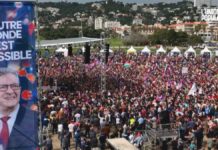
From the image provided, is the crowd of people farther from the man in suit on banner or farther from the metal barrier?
the man in suit on banner

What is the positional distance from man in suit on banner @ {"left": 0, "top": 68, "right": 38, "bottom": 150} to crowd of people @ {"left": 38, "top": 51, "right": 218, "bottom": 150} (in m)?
5.58

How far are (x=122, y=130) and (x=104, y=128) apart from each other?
704mm

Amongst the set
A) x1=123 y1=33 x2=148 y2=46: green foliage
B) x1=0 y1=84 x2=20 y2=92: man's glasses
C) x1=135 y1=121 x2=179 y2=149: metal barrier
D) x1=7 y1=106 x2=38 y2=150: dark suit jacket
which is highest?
x1=0 y1=84 x2=20 y2=92: man's glasses

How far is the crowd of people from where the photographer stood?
15.6 m

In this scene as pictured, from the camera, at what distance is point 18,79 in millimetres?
8914

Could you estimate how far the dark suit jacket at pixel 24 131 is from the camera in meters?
8.93

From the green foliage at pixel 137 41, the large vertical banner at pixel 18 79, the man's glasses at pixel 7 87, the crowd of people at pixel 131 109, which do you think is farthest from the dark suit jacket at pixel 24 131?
the green foliage at pixel 137 41

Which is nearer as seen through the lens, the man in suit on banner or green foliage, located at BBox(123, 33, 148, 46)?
the man in suit on banner

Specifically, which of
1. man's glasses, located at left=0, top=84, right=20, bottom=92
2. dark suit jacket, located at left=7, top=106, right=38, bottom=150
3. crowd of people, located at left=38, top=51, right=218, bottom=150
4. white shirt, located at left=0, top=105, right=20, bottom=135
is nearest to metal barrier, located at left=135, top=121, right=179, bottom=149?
crowd of people, located at left=38, top=51, right=218, bottom=150

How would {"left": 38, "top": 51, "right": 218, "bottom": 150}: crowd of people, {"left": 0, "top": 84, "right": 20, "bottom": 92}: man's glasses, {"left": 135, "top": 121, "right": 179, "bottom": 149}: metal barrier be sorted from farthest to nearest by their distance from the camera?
{"left": 135, "top": 121, "right": 179, "bottom": 149}: metal barrier
{"left": 38, "top": 51, "right": 218, "bottom": 150}: crowd of people
{"left": 0, "top": 84, "right": 20, "bottom": 92}: man's glasses

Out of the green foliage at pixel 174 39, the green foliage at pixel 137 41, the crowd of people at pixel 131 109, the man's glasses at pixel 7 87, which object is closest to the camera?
the man's glasses at pixel 7 87

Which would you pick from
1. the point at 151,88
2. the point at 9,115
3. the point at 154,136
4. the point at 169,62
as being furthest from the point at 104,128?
the point at 169,62

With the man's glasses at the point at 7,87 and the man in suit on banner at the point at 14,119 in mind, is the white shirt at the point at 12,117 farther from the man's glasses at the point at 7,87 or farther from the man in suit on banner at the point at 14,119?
the man's glasses at the point at 7,87

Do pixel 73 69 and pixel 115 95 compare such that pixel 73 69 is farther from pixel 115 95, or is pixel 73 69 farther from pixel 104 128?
pixel 104 128
